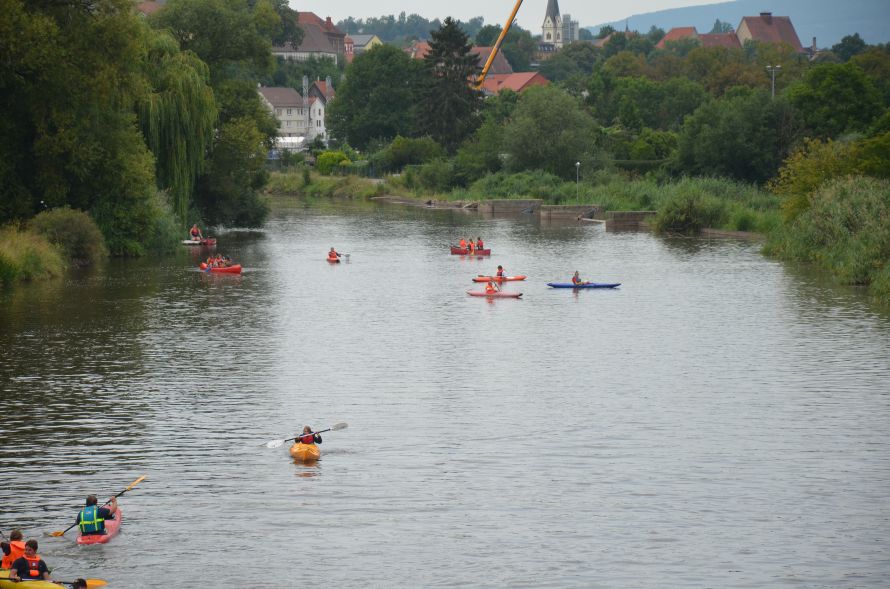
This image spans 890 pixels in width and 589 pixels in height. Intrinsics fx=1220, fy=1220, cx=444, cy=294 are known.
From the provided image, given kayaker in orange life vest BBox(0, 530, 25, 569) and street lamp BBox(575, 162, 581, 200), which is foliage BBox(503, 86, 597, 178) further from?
kayaker in orange life vest BBox(0, 530, 25, 569)

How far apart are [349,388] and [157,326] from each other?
12056mm

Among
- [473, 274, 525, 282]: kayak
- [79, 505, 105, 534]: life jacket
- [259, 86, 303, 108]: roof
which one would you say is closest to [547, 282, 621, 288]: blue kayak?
[473, 274, 525, 282]: kayak

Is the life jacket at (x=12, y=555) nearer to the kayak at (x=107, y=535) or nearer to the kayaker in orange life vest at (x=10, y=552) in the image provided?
the kayaker in orange life vest at (x=10, y=552)

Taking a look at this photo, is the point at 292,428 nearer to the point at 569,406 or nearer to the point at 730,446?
the point at 569,406

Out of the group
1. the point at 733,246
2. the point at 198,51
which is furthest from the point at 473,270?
the point at 198,51

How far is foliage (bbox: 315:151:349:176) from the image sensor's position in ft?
456

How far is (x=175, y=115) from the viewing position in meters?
63.4

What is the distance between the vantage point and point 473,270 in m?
59.3

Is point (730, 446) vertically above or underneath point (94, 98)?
underneath

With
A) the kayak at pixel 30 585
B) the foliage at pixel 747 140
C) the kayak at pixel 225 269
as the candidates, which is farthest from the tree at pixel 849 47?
the kayak at pixel 30 585

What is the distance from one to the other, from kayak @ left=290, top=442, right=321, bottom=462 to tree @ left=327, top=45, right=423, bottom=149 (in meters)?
121

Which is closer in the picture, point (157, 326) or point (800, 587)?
point (800, 587)

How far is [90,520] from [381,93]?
5106 inches

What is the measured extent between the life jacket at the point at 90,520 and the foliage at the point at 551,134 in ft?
306
